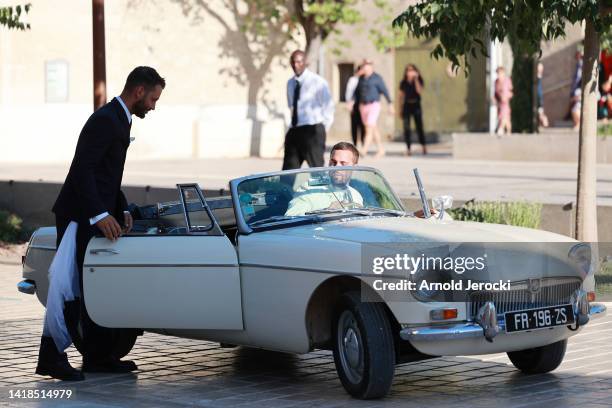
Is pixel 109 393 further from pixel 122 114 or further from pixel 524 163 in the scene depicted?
pixel 524 163

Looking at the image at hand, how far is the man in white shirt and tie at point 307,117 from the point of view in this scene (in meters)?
16.4

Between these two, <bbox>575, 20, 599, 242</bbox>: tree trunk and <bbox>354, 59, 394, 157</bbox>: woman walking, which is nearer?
<bbox>575, 20, 599, 242</bbox>: tree trunk

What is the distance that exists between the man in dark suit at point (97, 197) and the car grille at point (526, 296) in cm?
221

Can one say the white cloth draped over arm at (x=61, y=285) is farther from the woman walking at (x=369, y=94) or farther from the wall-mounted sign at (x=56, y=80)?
the woman walking at (x=369, y=94)

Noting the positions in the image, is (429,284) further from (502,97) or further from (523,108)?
(523,108)

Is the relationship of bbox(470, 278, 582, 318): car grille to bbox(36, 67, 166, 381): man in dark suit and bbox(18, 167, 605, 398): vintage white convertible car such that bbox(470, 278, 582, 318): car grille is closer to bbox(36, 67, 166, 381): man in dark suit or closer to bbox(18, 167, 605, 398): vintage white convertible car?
bbox(18, 167, 605, 398): vintage white convertible car

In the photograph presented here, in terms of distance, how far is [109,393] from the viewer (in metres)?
8.14

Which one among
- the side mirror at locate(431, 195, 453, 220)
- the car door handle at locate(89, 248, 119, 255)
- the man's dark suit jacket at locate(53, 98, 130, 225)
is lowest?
the car door handle at locate(89, 248, 119, 255)

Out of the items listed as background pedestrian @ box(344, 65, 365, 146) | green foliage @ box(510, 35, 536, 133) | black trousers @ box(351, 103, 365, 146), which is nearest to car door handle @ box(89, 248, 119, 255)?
background pedestrian @ box(344, 65, 365, 146)

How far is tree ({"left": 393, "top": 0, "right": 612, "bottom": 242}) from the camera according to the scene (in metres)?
12.1

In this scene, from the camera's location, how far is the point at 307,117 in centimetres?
1638

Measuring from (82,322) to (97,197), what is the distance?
0.78 meters

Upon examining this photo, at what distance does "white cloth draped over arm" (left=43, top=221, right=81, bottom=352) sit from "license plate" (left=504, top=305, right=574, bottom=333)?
2624mm

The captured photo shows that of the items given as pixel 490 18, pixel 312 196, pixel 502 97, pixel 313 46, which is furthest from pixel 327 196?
pixel 502 97
